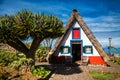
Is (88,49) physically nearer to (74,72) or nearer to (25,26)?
(74,72)

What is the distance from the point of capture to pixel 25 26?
1670cm

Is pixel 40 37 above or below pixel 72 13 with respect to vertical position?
below

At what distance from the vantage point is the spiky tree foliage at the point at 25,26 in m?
16.1

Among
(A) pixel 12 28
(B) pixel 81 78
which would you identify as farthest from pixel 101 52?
(A) pixel 12 28

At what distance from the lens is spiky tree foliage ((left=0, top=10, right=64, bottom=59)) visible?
53.0 ft

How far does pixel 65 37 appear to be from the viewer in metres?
26.0

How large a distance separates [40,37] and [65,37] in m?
8.65

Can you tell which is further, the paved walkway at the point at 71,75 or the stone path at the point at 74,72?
the stone path at the point at 74,72

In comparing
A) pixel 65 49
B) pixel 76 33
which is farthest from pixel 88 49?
pixel 65 49

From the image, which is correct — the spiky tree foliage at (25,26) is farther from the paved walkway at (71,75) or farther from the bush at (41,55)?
the bush at (41,55)

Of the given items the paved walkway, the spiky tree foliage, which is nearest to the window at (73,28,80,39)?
the paved walkway

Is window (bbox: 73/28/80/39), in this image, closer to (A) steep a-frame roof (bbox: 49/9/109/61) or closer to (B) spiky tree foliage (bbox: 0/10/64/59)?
(A) steep a-frame roof (bbox: 49/9/109/61)

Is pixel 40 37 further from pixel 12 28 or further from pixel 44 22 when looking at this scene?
pixel 12 28

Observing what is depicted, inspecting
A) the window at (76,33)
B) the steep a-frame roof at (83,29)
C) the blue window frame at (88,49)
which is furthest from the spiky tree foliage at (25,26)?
the blue window frame at (88,49)
